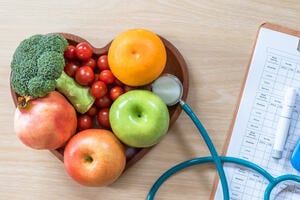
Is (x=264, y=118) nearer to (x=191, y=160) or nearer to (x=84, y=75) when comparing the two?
(x=191, y=160)

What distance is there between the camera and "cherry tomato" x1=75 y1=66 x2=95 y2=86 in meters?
0.81

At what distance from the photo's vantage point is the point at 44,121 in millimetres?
763

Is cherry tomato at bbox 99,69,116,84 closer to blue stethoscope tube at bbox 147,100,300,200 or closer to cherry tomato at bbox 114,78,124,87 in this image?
cherry tomato at bbox 114,78,124,87

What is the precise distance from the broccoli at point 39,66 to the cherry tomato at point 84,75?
29 millimetres

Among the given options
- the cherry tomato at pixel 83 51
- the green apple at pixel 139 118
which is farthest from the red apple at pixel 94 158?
the cherry tomato at pixel 83 51

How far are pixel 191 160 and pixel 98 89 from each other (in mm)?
212

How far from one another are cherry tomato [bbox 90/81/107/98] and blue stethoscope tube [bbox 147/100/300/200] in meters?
0.14

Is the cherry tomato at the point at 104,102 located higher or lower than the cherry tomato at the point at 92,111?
higher

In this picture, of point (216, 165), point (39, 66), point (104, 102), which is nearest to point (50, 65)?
point (39, 66)

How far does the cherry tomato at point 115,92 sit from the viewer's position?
0.82 meters

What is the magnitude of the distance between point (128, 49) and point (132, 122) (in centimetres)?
12

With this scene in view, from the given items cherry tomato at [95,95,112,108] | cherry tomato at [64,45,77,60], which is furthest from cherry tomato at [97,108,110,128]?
cherry tomato at [64,45,77,60]

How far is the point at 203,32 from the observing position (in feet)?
2.80

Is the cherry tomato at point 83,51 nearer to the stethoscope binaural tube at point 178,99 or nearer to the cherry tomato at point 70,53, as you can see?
the cherry tomato at point 70,53
